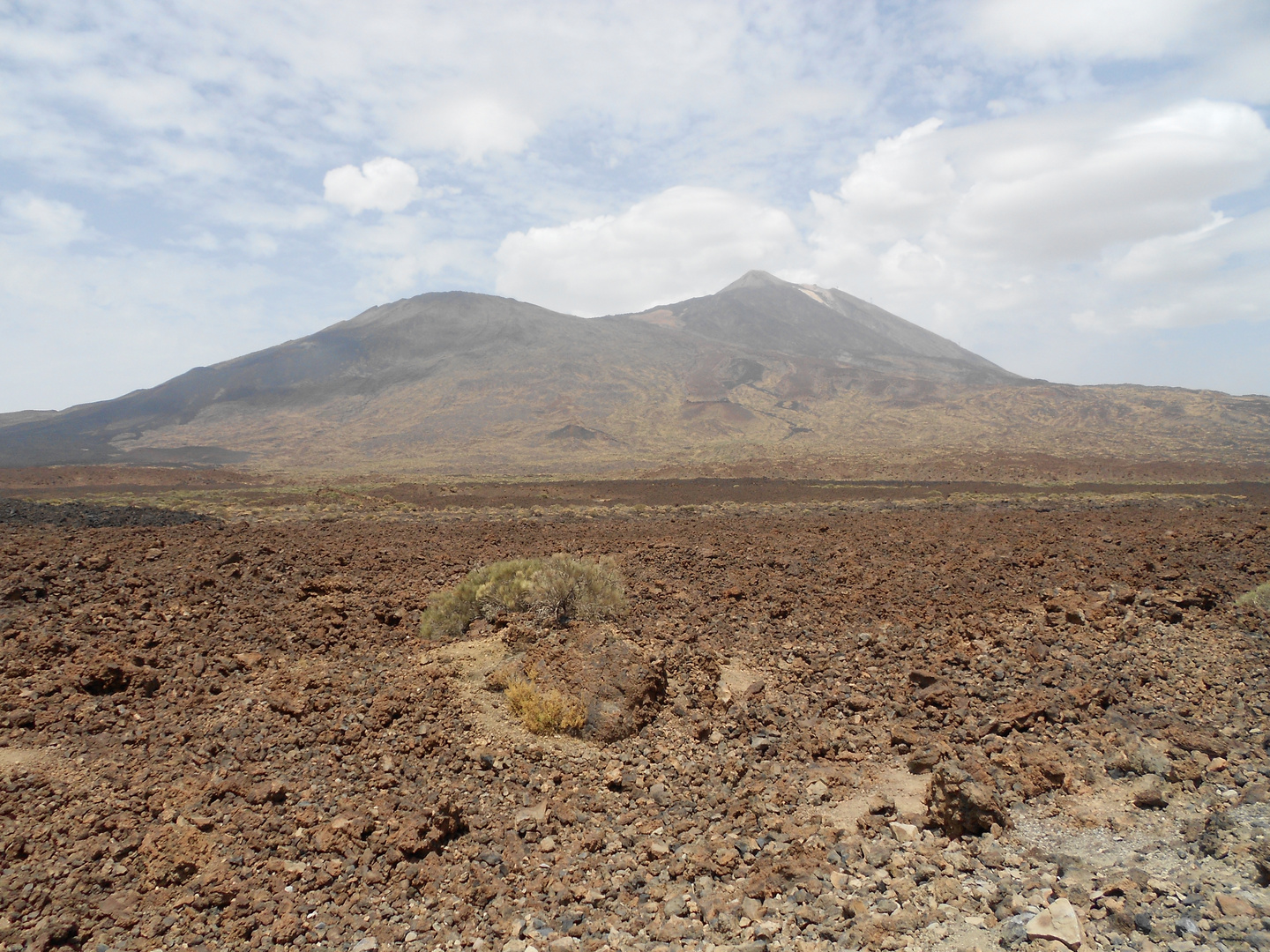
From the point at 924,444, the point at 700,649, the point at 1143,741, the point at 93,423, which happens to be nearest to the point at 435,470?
the point at 924,444

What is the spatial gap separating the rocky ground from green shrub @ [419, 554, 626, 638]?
453mm

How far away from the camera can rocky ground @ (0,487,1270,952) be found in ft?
12.3

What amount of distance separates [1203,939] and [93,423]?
118284 millimetres

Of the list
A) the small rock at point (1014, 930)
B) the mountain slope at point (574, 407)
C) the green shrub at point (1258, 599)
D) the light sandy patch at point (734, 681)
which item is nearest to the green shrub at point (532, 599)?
the light sandy patch at point (734, 681)

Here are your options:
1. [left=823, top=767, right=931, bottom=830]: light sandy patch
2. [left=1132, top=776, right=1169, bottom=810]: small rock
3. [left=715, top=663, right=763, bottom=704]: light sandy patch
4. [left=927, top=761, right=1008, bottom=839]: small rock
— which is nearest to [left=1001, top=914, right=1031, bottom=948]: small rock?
[left=927, top=761, right=1008, bottom=839]: small rock

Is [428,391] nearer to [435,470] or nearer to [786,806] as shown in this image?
[435,470]

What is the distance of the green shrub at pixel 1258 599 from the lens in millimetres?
7683

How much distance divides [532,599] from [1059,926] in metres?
6.58

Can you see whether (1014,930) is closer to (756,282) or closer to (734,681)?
(734,681)

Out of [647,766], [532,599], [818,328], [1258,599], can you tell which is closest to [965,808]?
[647,766]

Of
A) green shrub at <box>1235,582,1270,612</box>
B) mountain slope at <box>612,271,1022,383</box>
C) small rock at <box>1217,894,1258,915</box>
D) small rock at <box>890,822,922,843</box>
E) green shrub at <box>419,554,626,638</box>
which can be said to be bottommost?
small rock at <box>890,822,922,843</box>

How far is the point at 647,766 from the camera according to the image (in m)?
5.55

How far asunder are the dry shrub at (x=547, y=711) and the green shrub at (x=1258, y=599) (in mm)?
7659

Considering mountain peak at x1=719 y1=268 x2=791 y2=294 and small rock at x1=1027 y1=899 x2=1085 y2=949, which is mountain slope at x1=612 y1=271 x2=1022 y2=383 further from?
small rock at x1=1027 y1=899 x2=1085 y2=949
